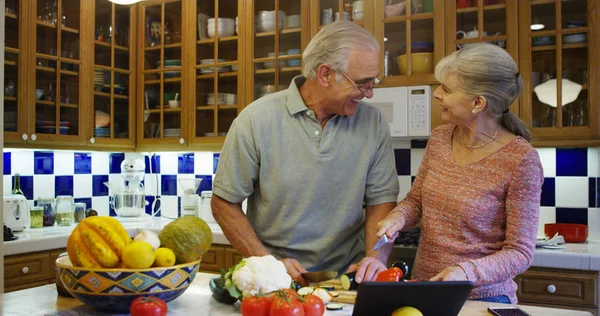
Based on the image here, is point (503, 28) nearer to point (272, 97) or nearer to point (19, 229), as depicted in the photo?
point (272, 97)

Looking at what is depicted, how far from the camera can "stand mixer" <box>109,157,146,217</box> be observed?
13.0 ft

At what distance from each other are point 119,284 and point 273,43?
2527mm

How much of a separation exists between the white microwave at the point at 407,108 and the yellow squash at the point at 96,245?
6.92 feet

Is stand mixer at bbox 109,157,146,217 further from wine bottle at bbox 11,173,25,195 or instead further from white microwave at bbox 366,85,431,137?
white microwave at bbox 366,85,431,137

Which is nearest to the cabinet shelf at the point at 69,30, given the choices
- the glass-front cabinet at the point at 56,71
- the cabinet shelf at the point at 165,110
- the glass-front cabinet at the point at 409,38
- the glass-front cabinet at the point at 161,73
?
the glass-front cabinet at the point at 56,71

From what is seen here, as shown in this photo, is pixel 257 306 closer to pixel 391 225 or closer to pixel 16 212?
pixel 391 225

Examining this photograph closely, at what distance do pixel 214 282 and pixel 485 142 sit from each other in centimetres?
86

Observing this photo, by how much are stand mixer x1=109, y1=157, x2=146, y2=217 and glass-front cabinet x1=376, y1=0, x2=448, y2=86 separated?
5.93 feet

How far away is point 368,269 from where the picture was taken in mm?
1679

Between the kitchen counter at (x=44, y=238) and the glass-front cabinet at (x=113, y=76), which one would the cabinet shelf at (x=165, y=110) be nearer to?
the glass-front cabinet at (x=113, y=76)

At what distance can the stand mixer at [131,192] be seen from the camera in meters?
3.96

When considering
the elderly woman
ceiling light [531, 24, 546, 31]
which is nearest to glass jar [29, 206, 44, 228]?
the elderly woman

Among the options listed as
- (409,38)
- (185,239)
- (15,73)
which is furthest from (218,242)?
(185,239)

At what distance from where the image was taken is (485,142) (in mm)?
1748
